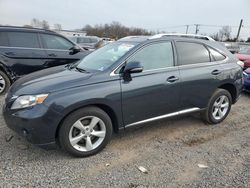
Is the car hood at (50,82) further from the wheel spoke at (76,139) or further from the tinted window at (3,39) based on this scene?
the tinted window at (3,39)

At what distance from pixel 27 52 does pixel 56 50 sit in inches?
30.4

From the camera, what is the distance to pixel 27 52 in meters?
→ 6.07

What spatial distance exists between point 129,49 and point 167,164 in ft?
5.63

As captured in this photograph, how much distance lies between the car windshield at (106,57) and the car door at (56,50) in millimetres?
2670

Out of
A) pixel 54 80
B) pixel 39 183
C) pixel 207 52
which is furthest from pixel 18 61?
pixel 207 52

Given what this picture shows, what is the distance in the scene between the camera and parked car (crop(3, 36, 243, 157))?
2.87 m

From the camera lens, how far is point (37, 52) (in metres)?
6.19

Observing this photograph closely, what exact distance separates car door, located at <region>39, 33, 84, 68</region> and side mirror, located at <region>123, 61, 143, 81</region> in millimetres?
3743

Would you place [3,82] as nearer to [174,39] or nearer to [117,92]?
[117,92]

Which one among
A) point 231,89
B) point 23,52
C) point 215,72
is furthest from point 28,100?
point 231,89

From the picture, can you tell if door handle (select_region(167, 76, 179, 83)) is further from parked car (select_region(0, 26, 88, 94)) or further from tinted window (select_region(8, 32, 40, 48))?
tinted window (select_region(8, 32, 40, 48))

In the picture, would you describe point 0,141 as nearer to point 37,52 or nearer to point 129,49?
point 129,49

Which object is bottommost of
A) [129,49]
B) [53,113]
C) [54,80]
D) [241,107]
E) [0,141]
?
[241,107]

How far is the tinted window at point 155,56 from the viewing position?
3.51 m
